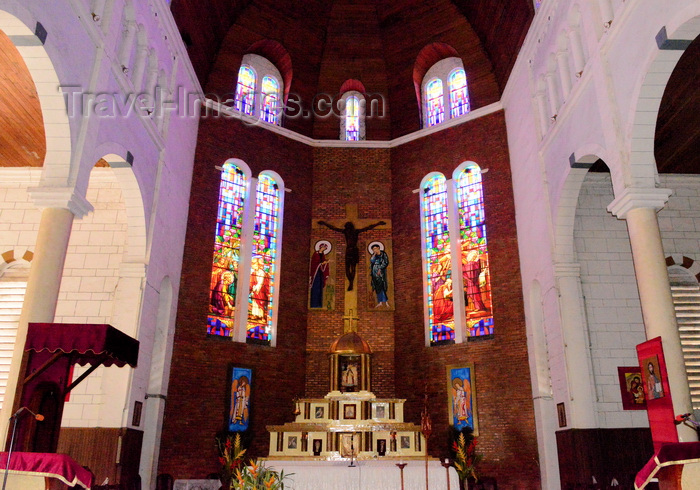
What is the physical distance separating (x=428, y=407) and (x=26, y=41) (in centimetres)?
1235

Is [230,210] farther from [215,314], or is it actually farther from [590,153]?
[590,153]

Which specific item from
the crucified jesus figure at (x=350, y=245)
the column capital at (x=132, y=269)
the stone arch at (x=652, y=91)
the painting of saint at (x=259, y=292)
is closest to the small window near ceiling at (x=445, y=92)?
the crucified jesus figure at (x=350, y=245)

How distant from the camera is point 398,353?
17.0 m

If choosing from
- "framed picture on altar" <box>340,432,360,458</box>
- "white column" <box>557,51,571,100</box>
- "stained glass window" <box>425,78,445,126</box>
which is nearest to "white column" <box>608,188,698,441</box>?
"white column" <box>557,51,571,100</box>

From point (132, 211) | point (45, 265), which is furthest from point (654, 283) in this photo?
point (132, 211)

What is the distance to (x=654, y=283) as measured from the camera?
28.6 feet

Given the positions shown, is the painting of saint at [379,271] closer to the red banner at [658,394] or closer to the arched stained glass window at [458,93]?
the arched stained glass window at [458,93]

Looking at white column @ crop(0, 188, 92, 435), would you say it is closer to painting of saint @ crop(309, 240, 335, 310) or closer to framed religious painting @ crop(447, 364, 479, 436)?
painting of saint @ crop(309, 240, 335, 310)

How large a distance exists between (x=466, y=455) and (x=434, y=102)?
1108 cm

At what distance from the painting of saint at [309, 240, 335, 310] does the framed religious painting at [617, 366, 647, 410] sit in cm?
813

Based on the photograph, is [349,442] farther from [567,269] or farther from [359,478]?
[567,269]

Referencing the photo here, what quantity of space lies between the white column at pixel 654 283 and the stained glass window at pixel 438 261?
7.53m

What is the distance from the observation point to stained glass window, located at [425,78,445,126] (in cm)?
1917

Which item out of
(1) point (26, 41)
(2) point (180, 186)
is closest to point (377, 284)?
(2) point (180, 186)
